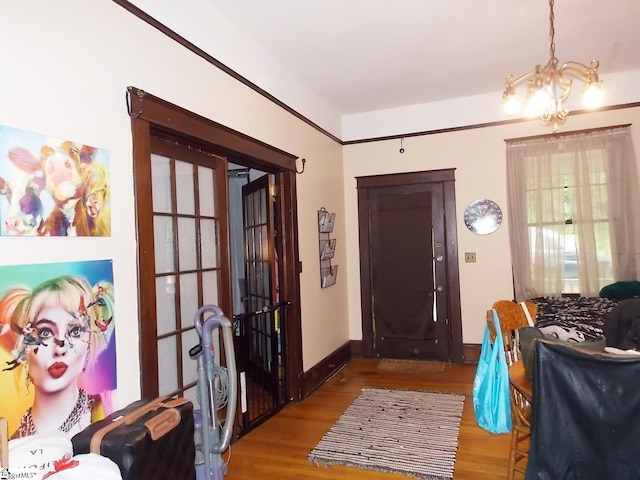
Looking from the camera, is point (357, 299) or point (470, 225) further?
point (357, 299)

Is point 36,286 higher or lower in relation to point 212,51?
lower

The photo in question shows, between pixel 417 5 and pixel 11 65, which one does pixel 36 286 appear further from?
pixel 417 5

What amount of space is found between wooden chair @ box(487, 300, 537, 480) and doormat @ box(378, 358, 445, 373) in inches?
71.3

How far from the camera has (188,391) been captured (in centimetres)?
279

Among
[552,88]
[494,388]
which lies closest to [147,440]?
[494,388]

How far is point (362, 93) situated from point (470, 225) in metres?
1.92

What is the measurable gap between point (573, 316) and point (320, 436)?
2.38m

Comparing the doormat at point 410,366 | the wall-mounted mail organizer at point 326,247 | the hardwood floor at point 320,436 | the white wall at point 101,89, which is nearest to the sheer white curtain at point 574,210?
the doormat at point 410,366

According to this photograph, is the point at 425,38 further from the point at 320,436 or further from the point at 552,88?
the point at 320,436

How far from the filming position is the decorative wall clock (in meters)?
5.03

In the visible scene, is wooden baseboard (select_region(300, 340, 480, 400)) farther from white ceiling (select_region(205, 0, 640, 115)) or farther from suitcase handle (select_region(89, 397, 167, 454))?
white ceiling (select_region(205, 0, 640, 115))

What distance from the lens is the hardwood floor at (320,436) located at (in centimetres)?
276

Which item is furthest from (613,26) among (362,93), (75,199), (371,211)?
(75,199)

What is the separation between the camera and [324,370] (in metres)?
4.64
